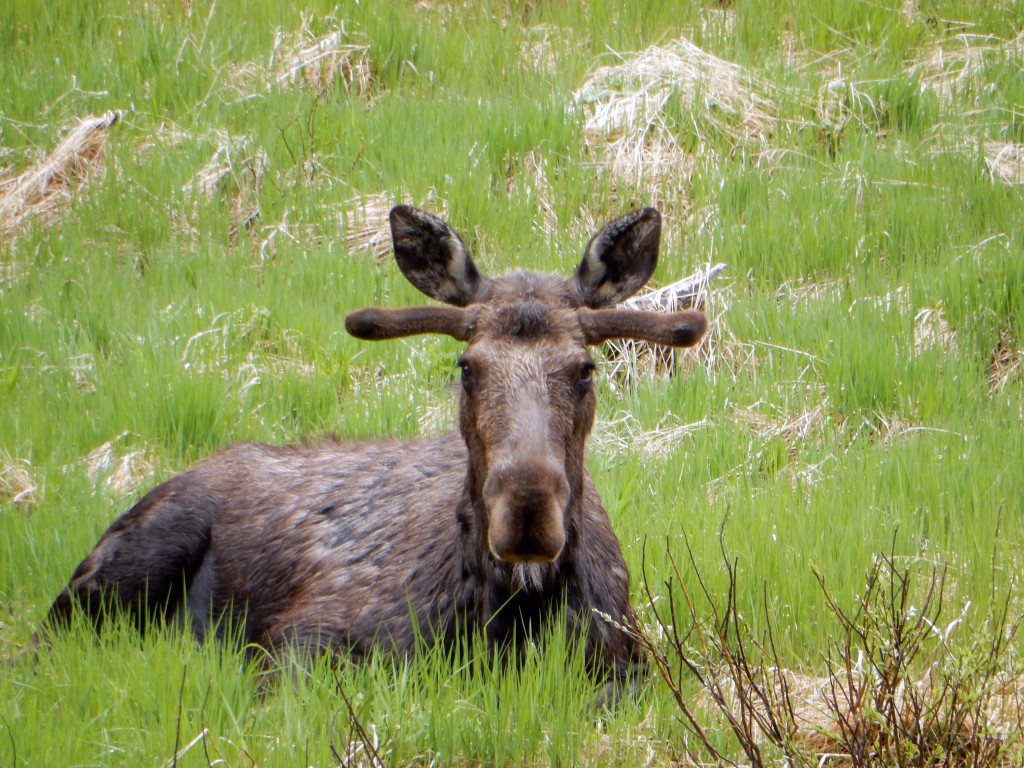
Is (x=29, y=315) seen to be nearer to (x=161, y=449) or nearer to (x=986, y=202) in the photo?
(x=161, y=449)

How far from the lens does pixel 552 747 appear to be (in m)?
3.95

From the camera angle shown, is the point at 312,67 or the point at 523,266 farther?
the point at 312,67

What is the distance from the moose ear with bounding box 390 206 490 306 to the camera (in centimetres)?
507

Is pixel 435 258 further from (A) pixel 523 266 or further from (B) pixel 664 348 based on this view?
(A) pixel 523 266

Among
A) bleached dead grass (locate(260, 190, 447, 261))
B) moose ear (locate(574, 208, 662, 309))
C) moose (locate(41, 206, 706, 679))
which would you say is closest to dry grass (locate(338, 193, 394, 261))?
bleached dead grass (locate(260, 190, 447, 261))

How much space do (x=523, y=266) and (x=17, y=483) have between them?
3.84 meters

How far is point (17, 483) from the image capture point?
22.2ft

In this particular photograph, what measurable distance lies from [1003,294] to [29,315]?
6.80m

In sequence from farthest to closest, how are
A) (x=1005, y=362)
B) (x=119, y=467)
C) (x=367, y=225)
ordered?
(x=367, y=225), (x=1005, y=362), (x=119, y=467)

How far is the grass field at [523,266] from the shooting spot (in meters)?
4.37

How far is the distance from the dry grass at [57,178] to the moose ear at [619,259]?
686cm

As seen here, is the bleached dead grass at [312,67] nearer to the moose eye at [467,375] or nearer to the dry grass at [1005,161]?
the dry grass at [1005,161]

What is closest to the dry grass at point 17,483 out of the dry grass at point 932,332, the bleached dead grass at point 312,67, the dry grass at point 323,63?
the dry grass at point 932,332

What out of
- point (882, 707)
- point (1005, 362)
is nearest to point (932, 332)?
point (1005, 362)
